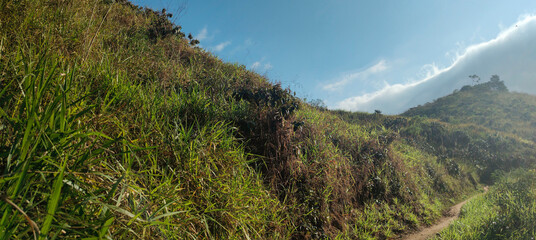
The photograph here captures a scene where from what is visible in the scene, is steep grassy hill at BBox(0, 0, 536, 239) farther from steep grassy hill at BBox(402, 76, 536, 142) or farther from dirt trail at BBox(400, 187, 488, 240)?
steep grassy hill at BBox(402, 76, 536, 142)

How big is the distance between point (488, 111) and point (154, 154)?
46142mm

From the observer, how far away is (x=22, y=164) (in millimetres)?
1405

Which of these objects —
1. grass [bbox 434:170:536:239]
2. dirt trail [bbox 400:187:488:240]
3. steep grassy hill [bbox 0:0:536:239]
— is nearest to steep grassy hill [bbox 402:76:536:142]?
grass [bbox 434:170:536:239]

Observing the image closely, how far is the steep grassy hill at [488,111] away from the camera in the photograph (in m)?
27.6

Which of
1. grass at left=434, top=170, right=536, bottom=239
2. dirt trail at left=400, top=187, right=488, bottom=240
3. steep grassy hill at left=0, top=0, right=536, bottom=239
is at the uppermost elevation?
steep grassy hill at left=0, top=0, right=536, bottom=239

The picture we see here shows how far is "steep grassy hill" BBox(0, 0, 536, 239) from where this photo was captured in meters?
1.56

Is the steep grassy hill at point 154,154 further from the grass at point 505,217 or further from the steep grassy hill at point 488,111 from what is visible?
the steep grassy hill at point 488,111

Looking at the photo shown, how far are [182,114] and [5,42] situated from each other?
1.98 m

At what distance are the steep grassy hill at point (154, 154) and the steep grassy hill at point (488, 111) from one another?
27.8 metres

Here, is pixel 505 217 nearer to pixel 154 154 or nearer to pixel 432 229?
pixel 432 229

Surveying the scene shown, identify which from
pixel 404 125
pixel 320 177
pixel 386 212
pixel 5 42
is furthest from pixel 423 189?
pixel 404 125

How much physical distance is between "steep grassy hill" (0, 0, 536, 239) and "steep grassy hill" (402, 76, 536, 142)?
2781cm

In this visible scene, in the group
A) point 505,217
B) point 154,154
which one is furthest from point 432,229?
point 154,154

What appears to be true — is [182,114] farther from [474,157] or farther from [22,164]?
[474,157]
